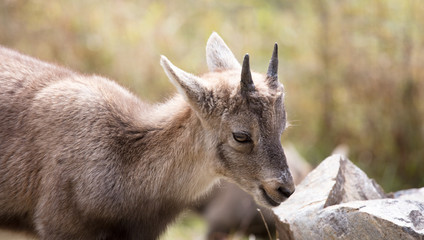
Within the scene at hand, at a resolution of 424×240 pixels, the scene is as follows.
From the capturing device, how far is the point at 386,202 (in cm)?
623

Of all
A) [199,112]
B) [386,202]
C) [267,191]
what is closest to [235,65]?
[199,112]

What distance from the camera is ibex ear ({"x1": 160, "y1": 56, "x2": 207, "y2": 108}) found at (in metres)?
6.26

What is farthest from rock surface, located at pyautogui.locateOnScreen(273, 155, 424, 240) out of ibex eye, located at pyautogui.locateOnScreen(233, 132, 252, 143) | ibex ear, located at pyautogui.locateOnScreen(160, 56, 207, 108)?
ibex ear, located at pyautogui.locateOnScreen(160, 56, 207, 108)

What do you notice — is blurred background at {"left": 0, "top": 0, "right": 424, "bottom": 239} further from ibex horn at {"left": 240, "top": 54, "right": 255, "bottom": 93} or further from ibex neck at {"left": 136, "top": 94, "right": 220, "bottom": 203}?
ibex horn at {"left": 240, "top": 54, "right": 255, "bottom": 93}

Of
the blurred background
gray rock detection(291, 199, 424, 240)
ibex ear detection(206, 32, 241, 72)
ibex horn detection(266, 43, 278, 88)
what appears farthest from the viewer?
the blurred background

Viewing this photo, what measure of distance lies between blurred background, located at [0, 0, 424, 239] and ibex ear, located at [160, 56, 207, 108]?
820 cm

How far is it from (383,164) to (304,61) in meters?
3.25

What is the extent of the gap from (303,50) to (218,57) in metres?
8.61

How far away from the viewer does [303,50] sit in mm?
15898

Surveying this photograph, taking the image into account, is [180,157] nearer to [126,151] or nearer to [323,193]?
[126,151]

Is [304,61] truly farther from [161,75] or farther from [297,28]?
[161,75]

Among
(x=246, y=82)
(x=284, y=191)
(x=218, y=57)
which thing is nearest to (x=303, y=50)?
(x=218, y=57)

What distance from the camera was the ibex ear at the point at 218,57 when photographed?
7.61 m

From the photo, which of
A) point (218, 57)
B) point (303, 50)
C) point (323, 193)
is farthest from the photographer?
point (303, 50)
